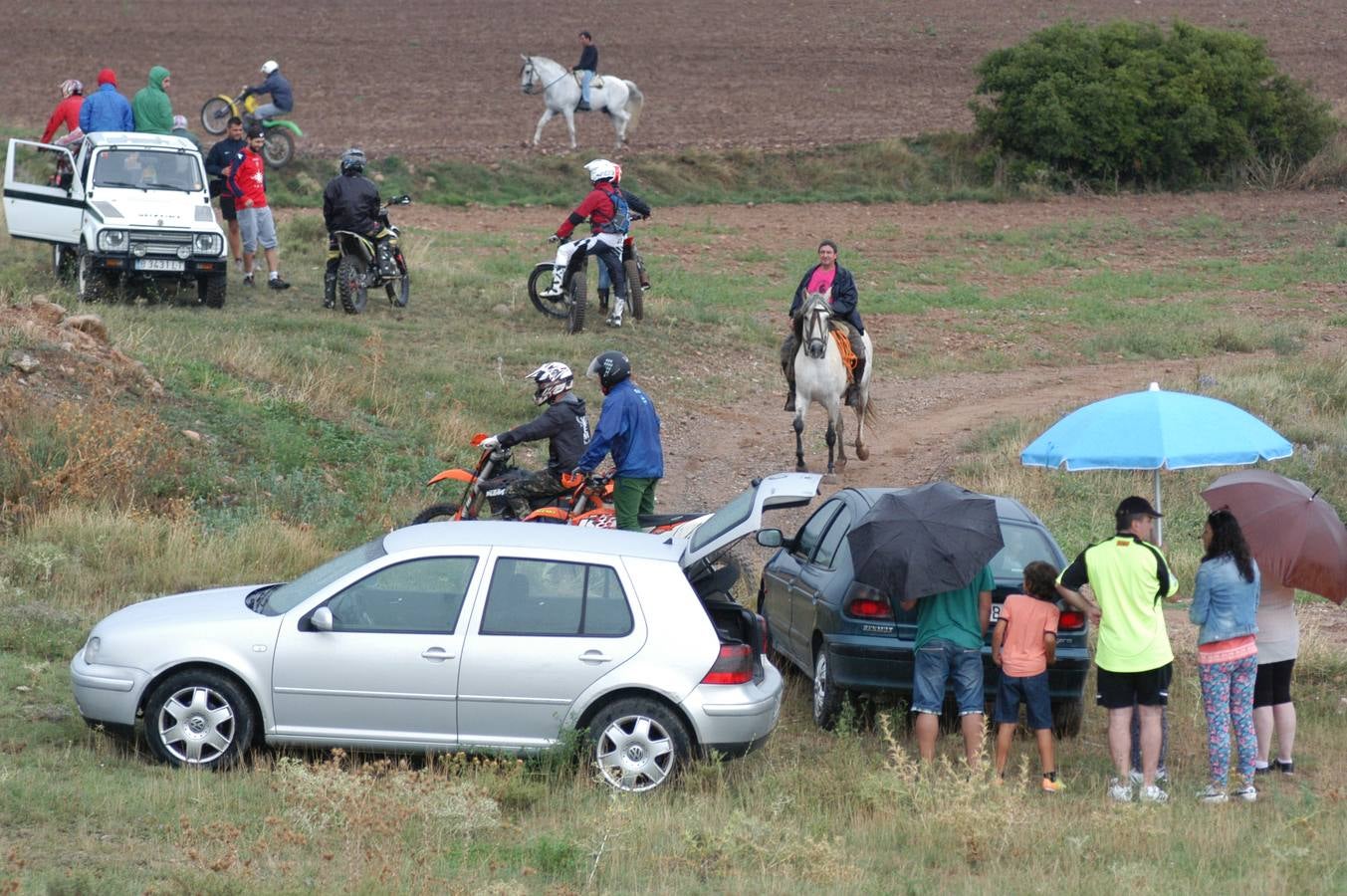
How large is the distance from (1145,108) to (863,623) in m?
29.6

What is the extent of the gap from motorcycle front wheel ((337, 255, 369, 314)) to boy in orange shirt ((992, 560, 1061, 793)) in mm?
12985

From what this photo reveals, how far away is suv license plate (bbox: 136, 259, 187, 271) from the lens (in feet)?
61.5

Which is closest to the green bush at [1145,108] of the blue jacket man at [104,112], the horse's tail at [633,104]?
the horse's tail at [633,104]

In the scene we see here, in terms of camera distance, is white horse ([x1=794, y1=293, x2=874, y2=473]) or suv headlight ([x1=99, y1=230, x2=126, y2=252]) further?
suv headlight ([x1=99, y1=230, x2=126, y2=252])

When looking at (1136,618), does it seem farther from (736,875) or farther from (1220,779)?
(736,875)

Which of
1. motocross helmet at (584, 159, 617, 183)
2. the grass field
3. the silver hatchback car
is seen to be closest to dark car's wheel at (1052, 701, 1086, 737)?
the grass field

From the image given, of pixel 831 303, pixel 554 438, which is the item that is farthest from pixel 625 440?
pixel 831 303

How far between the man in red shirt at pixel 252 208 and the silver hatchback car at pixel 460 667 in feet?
42.5

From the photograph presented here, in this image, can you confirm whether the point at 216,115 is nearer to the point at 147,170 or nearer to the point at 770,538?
the point at 147,170

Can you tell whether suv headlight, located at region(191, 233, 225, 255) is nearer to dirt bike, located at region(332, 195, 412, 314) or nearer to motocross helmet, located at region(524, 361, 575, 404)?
dirt bike, located at region(332, 195, 412, 314)

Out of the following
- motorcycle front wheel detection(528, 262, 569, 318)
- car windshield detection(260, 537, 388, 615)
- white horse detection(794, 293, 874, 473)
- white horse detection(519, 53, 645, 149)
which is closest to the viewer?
car windshield detection(260, 537, 388, 615)

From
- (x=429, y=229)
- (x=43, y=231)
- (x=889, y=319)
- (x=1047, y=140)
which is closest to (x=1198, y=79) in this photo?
(x=1047, y=140)

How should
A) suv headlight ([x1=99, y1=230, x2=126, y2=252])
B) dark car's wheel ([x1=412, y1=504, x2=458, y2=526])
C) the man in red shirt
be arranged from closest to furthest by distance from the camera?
dark car's wheel ([x1=412, y1=504, x2=458, y2=526])
suv headlight ([x1=99, y1=230, x2=126, y2=252])
the man in red shirt

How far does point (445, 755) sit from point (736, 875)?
1.93 meters
